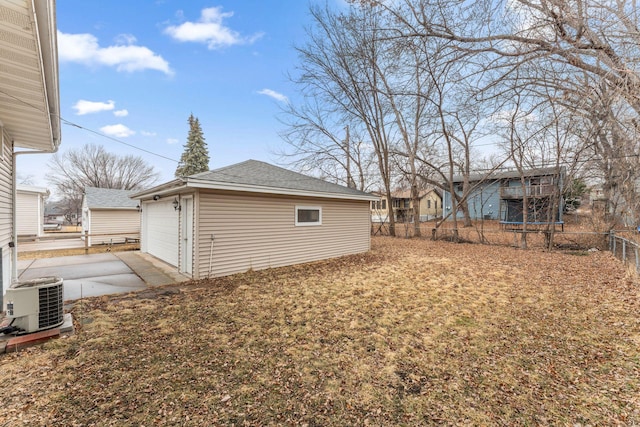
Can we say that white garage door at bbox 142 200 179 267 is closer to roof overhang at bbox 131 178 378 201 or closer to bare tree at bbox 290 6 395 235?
roof overhang at bbox 131 178 378 201

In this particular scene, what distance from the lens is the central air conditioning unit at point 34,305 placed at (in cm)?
302

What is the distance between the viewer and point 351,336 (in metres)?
3.44

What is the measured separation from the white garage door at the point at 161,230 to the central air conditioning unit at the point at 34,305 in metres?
3.83

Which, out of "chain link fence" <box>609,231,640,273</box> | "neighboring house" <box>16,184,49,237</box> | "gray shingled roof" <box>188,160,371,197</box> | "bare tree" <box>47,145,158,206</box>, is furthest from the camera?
"bare tree" <box>47,145,158,206</box>

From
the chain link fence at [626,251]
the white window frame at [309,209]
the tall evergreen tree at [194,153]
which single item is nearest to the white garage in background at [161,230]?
the white window frame at [309,209]

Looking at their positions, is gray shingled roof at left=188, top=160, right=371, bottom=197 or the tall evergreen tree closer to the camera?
gray shingled roof at left=188, top=160, right=371, bottom=197

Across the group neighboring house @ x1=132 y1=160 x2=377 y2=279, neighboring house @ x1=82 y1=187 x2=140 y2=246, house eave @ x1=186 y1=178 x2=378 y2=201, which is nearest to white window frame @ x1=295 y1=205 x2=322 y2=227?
neighboring house @ x1=132 y1=160 x2=377 y2=279

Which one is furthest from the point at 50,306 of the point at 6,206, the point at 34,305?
the point at 6,206

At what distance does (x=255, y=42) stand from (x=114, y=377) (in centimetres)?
1203

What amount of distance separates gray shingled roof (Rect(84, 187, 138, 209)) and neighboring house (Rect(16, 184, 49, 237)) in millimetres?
3382

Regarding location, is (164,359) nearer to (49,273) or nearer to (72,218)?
(49,273)

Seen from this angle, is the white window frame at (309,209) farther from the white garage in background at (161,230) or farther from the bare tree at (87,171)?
the bare tree at (87,171)

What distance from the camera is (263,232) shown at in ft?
23.5

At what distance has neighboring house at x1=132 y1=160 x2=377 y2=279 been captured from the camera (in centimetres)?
613
